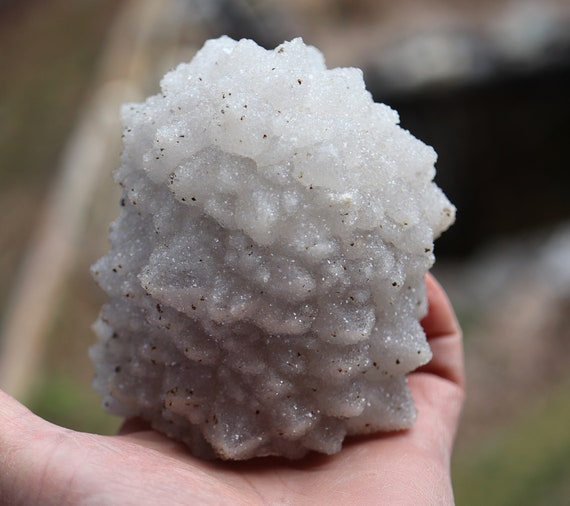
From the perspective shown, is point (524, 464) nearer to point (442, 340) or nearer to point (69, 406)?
point (442, 340)

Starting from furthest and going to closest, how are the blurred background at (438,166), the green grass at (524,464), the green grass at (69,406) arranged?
the blurred background at (438,166) < the green grass at (69,406) < the green grass at (524,464)

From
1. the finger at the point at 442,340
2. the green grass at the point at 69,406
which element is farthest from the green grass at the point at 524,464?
the green grass at the point at 69,406

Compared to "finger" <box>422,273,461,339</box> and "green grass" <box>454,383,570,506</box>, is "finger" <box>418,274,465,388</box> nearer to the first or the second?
"finger" <box>422,273,461,339</box>

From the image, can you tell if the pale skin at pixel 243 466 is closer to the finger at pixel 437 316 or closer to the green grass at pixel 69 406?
the finger at pixel 437 316

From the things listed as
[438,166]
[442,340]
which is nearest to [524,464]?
[442,340]

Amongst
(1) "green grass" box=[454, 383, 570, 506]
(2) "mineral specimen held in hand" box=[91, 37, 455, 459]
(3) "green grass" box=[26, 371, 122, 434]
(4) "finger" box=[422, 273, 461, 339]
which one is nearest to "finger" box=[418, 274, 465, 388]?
(4) "finger" box=[422, 273, 461, 339]

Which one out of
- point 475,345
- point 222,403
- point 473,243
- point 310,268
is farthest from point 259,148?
point 473,243
